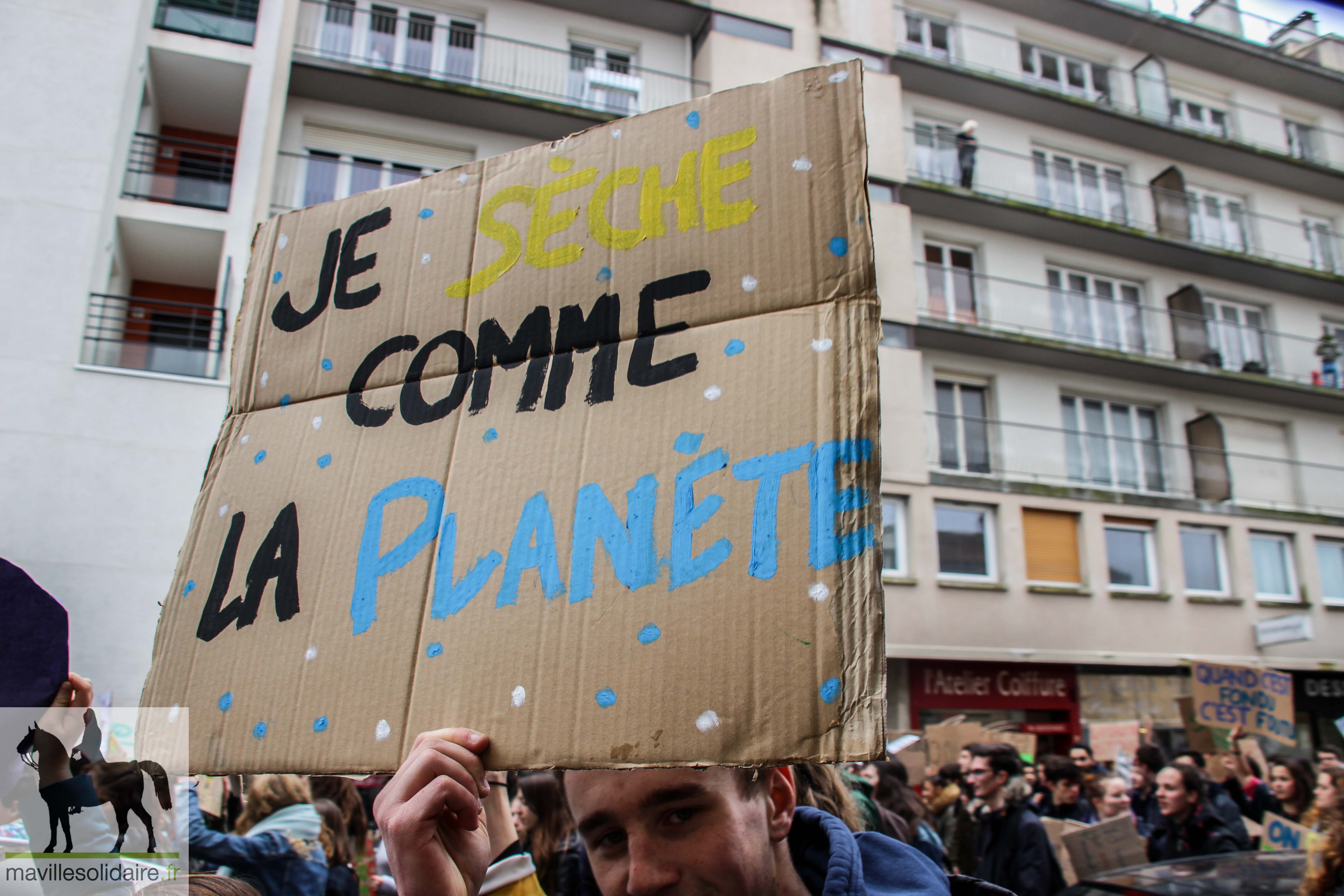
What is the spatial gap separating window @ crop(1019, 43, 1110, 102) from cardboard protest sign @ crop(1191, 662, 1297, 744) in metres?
13.5

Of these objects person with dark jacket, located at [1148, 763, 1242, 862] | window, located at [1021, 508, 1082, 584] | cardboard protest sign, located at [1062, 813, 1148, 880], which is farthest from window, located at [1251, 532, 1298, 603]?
cardboard protest sign, located at [1062, 813, 1148, 880]

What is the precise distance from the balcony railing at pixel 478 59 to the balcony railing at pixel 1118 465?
7243 millimetres

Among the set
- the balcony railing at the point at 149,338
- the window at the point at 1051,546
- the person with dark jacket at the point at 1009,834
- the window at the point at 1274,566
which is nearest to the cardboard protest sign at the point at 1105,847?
the person with dark jacket at the point at 1009,834

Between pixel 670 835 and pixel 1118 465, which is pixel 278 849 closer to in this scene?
pixel 670 835

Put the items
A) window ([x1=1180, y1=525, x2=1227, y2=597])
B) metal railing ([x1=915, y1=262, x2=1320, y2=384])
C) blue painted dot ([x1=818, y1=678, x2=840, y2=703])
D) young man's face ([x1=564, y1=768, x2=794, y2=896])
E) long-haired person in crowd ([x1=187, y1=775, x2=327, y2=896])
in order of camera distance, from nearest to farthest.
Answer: blue painted dot ([x1=818, y1=678, x2=840, y2=703])
young man's face ([x1=564, y1=768, x2=794, y2=896])
long-haired person in crowd ([x1=187, y1=775, x2=327, y2=896])
metal railing ([x1=915, y1=262, x2=1320, y2=384])
window ([x1=1180, y1=525, x2=1227, y2=597])

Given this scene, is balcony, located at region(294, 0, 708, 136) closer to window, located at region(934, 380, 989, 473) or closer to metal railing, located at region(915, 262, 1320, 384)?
metal railing, located at region(915, 262, 1320, 384)

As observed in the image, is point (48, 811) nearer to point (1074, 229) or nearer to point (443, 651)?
point (443, 651)

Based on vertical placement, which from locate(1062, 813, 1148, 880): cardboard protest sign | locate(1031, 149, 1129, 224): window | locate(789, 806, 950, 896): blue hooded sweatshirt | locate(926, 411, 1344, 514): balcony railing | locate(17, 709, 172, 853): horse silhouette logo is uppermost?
locate(1031, 149, 1129, 224): window

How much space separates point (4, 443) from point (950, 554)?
12.8m

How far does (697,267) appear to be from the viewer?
1.49m

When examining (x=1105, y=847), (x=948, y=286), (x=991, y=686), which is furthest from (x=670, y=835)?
(x=948, y=286)

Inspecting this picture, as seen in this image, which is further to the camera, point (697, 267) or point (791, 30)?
point (791, 30)

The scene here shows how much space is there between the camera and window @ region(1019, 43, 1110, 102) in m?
17.9

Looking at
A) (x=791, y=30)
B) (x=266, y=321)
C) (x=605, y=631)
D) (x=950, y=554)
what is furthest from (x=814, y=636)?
(x=791, y=30)
